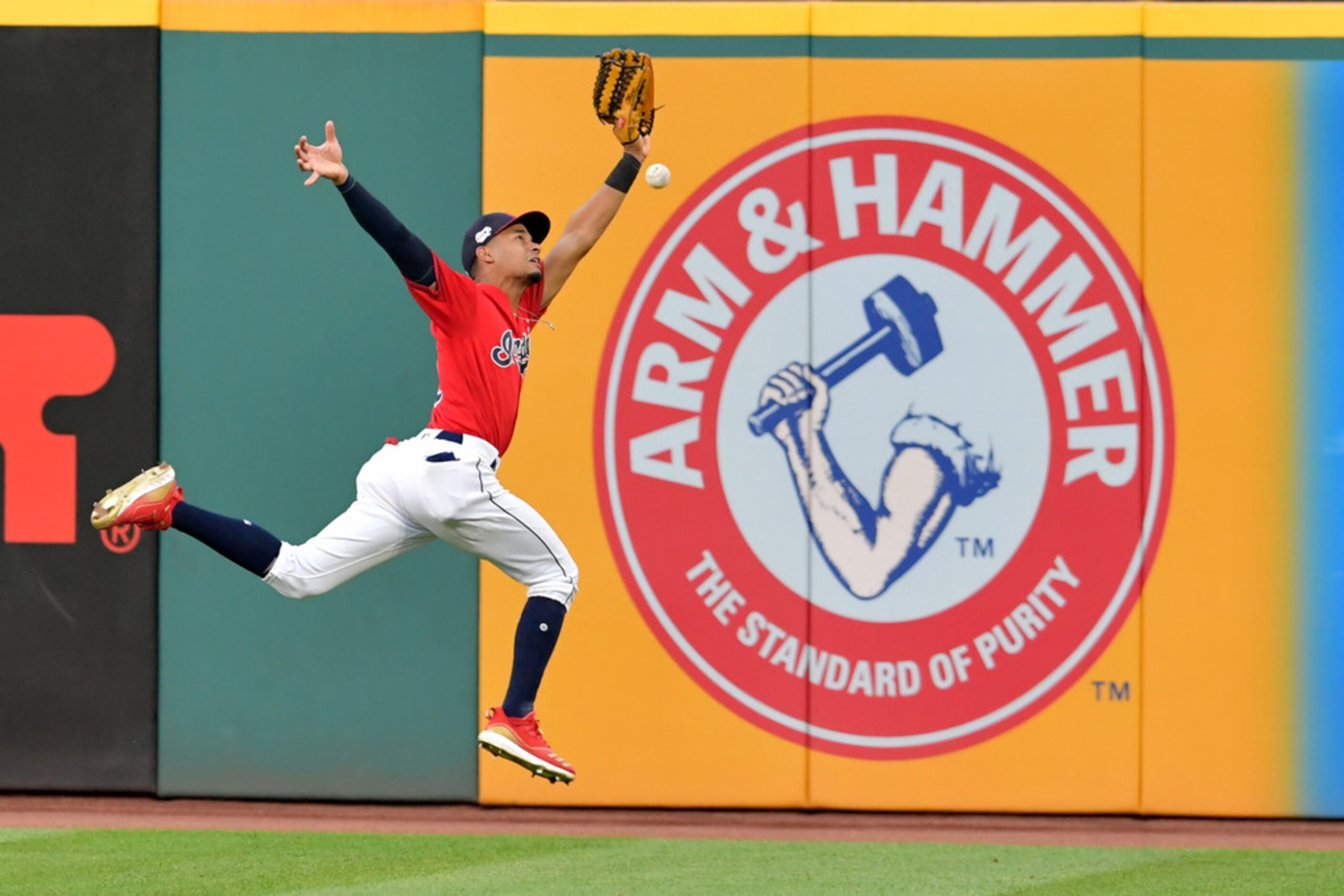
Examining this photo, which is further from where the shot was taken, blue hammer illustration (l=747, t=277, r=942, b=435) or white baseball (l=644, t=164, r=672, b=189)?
blue hammer illustration (l=747, t=277, r=942, b=435)

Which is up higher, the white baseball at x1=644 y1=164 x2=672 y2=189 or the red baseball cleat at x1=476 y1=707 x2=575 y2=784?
the white baseball at x1=644 y1=164 x2=672 y2=189

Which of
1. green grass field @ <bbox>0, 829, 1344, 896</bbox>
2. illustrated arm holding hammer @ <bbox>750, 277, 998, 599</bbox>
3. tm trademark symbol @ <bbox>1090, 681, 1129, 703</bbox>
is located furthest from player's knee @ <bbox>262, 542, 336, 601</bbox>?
tm trademark symbol @ <bbox>1090, 681, 1129, 703</bbox>

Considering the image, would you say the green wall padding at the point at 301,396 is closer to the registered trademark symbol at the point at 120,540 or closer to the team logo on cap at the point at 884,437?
the registered trademark symbol at the point at 120,540

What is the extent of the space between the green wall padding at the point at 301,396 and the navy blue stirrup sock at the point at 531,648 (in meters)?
1.37

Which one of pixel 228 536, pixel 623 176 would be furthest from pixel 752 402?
pixel 228 536

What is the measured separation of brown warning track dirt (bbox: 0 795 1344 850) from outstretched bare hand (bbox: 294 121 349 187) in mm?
2563

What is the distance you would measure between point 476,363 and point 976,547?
2.29 m

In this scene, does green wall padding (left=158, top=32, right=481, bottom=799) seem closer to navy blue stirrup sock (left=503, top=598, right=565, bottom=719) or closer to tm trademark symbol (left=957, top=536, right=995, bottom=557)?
navy blue stirrup sock (left=503, top=598, right=565, bottom=719)

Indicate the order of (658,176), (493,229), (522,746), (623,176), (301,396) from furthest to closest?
1. (301,396)
2. (623,176)
3. (493,229)
4. (658,176)
5. (522,746)

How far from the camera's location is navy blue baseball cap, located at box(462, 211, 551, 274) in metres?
5.64

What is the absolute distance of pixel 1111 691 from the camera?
674cm

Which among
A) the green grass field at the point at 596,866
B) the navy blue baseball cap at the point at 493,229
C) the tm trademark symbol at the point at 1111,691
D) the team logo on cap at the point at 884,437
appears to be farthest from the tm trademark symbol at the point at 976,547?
the navy blue baseball cap at the point at 493,229

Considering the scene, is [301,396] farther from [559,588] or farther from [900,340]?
[900,340]

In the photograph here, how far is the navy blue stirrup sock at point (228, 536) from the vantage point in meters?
5.34
